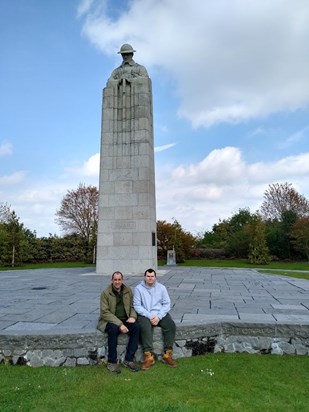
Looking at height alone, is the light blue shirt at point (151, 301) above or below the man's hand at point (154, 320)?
above

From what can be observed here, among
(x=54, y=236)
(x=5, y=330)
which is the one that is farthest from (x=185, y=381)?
(x=54, y=236)

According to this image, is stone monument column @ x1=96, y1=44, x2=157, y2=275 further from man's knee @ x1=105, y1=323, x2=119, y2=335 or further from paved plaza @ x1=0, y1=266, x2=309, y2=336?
man's knee @ x1=105, y1=323, x2=119, y2=335

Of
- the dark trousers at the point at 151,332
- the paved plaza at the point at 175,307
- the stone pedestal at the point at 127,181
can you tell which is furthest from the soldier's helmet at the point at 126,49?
the dark trousers at the point at 151,332

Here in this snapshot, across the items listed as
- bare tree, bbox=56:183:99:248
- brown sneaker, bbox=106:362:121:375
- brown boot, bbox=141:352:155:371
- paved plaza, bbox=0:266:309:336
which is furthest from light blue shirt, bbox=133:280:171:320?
bare tree, bbox=56:183:99:248

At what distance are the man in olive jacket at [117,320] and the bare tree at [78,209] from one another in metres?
36.5

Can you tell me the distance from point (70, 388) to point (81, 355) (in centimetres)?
80

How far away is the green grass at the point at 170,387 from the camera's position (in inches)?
136

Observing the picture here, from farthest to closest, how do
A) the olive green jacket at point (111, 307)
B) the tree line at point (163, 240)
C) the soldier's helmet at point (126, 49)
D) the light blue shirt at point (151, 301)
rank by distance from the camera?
the tree line at point (163, 240) < the soldier's helmet at point (126, 49) < the light blue shirt at point (151, 301) < the olive green jacket at point (111, 307)

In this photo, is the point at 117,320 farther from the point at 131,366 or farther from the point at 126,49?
the point at 126,49

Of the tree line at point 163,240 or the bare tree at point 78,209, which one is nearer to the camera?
the tree line at point 163,240

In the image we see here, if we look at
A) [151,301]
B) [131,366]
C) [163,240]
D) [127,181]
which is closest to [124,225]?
[127,181]

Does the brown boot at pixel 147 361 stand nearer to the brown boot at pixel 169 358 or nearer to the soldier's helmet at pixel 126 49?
the brown boot at pixel 169 358

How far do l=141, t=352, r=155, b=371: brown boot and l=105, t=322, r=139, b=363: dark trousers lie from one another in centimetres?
17

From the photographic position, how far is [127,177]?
14023mm
